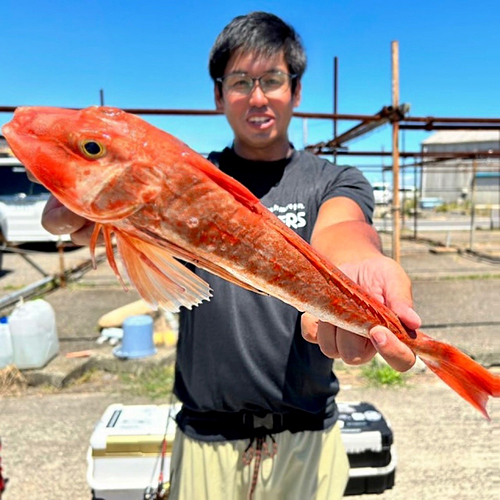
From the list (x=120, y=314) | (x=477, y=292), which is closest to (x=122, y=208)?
(x=120, y=314)

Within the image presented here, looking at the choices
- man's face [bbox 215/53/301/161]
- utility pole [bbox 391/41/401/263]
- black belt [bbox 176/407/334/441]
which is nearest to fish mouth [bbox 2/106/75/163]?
man's face [bbox 215/53/301/161]

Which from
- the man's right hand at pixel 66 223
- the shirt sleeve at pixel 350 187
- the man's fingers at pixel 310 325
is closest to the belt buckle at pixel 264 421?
the man's fingers at pixel 310 325

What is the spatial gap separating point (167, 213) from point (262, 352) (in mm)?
1042

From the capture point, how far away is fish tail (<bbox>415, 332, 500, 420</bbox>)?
4.84 feet

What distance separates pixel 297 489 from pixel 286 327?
2.63 feet

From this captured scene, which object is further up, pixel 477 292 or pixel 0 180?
pixel 0 180

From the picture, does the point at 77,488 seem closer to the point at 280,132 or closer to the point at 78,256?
the point at 280,132

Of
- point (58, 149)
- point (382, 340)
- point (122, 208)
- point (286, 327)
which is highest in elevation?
point (58, 149)

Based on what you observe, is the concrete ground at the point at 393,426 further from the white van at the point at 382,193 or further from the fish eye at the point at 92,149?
the white van at the point at 382,193

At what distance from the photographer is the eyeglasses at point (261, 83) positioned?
208 cm

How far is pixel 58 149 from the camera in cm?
123

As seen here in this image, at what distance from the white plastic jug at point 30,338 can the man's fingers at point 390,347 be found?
4.46m

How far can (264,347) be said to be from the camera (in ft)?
6.83

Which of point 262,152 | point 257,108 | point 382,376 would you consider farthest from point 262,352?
point 382,376
